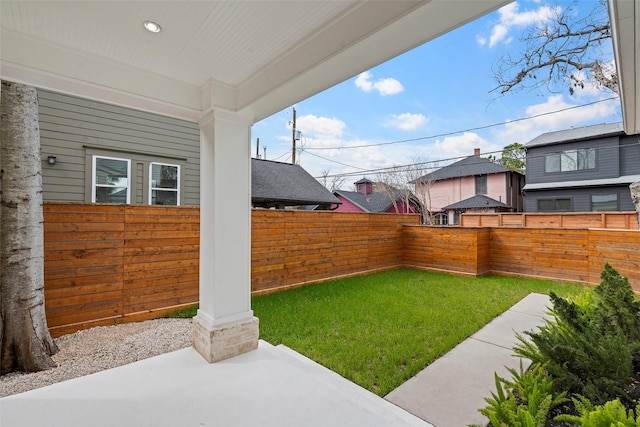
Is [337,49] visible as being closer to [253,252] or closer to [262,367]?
[262,367]

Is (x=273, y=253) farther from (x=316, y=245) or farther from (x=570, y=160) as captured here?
(x=570, y=160)

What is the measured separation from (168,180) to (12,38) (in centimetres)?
452

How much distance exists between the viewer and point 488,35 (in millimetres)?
6652

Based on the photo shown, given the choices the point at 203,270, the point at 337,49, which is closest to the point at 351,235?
the point at 203,270

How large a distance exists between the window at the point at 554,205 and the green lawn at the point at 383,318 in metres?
8.66

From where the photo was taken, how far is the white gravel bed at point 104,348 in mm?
2420

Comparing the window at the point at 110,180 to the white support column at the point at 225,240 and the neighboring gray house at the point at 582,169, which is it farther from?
the neighboring gray house at the point at 582,169

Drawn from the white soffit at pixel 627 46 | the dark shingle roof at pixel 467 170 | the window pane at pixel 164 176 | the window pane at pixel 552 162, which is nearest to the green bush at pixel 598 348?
the white soffit at pixel 627 46

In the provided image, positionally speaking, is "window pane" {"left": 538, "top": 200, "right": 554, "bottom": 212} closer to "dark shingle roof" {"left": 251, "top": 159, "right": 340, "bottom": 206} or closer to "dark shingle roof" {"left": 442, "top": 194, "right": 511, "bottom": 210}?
"dark shingle roof" {"left": 442, "top": 194, "right": 511, "bottom": 210}

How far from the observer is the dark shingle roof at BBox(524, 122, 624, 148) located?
11.6m

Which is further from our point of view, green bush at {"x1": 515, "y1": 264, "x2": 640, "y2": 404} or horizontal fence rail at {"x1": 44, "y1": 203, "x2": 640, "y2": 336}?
horizontal fence rail at {"x1": 44, "y1": 203, "x2": 640, "y2": 336}

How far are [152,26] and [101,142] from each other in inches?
186

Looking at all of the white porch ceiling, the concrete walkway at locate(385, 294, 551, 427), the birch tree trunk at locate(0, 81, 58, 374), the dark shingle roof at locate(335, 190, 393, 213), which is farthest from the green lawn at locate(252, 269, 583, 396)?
the dark shingle roof at locate(335, 190, 393, 213)

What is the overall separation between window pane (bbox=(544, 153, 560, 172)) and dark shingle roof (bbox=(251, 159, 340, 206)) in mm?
10155
